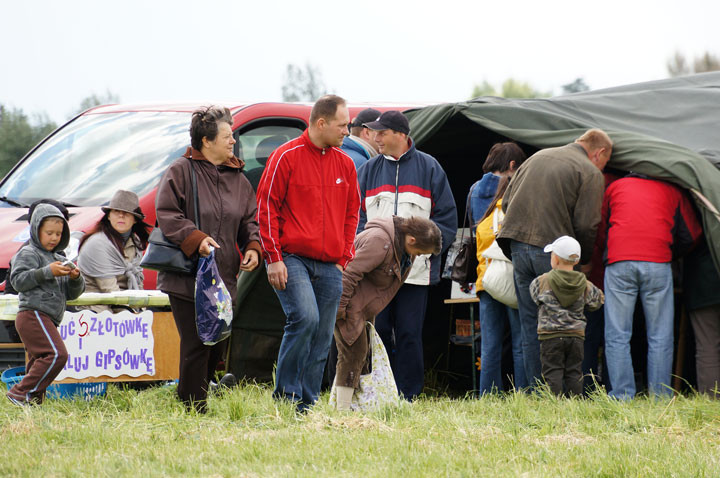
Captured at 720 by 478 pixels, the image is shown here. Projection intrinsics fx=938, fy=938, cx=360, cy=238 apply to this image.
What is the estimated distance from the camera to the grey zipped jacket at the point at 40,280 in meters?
5.67

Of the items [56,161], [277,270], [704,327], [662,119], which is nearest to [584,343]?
[704,327]

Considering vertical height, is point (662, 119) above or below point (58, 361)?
above

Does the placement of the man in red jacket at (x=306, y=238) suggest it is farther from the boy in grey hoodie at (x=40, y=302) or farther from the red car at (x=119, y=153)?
the red car at (x=119, y=153)

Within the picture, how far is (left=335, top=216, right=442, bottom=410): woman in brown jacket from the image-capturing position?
5852mm

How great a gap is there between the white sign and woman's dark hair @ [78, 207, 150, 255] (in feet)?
2.83

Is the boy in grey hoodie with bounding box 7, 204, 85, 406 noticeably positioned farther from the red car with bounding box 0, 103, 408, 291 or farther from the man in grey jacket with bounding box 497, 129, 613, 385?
the man in grey jacket with bounding box 497, 129, 613, 385

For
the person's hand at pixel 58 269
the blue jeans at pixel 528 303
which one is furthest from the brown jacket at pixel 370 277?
the person's hand at pixel 58 269

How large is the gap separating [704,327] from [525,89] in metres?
70.6

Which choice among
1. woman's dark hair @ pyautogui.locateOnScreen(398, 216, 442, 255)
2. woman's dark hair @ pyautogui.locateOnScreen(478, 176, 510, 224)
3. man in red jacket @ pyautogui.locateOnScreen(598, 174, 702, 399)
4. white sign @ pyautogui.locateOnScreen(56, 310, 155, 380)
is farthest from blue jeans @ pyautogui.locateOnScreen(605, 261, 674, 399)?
white sign @ pyautogui.locateOnScreen(56, 310, 155, 380)

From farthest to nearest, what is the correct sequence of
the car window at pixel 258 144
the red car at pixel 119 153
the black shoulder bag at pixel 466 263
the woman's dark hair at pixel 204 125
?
1. the car window at pixel 258 144
2. the red car at pixel 119 153
3. the black shoulder bag at pixel 466 263
4. the woman's dark hair at pixel 204 125

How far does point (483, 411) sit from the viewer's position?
5.76 m

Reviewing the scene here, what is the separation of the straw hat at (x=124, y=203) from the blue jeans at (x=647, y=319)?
3586 millimetres

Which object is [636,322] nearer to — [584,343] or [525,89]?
[584,343]

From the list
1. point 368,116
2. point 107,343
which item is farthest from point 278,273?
point 368,116
